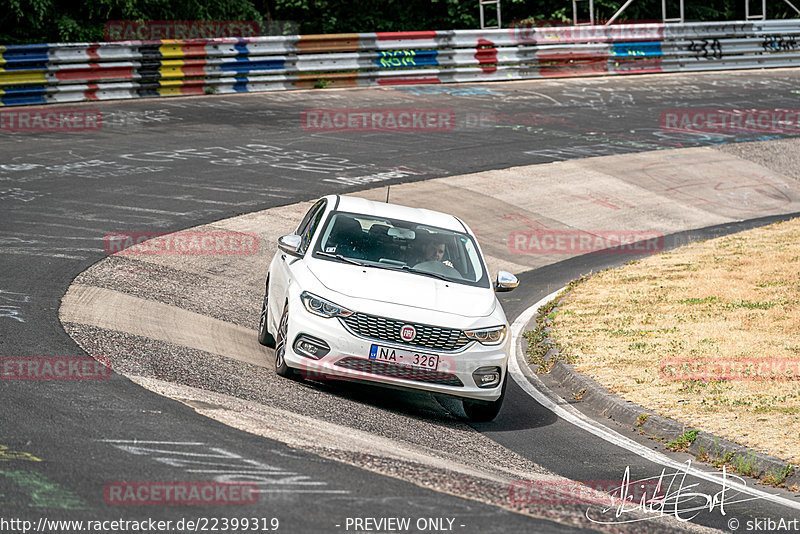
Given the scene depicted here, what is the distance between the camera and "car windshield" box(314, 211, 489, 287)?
964 cm

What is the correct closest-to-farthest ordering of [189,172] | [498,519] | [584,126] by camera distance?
[498,519], [189,172], [584,126]

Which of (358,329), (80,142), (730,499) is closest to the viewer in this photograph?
(730,499)

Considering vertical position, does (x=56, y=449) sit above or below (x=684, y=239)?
above

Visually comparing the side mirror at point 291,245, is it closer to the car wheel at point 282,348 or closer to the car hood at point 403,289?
the car hood at point 403,289

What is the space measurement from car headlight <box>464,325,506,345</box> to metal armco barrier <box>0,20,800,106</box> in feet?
61.3

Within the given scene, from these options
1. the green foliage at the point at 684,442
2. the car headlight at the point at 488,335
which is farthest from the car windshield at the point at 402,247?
the green foliage at the point at 684,442

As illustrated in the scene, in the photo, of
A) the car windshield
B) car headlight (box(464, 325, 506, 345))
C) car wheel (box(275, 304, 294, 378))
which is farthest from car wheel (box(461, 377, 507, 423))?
car wheel (box(275, 304, 294, 378))

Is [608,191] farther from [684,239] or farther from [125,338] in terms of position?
[125,338]

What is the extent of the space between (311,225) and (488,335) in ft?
8.60

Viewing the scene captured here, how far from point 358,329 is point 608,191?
1357cm

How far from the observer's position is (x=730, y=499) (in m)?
7.21

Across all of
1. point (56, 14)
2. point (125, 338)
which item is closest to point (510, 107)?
point (56, 14)

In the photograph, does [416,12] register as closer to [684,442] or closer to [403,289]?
[403,289]

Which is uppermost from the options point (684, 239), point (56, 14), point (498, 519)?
point (56, 14)
